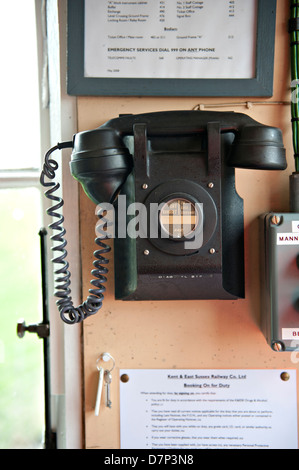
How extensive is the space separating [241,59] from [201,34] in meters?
0.10

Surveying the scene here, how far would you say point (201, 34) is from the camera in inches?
33.2

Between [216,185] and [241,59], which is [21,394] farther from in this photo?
[241,59]

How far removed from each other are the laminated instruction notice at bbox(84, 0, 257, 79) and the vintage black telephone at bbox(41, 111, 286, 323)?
0.16 metres

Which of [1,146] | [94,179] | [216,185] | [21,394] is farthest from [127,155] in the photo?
[21,394]

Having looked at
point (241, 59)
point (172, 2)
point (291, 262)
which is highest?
point (172, 2)

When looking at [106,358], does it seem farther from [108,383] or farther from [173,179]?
[173,179]

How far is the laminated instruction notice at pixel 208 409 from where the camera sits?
0.87 metres

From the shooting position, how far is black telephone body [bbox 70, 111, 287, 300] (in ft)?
2.40

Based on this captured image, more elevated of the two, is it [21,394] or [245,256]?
[245,256]

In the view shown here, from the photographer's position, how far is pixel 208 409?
2.88ft

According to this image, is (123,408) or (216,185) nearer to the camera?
(216,185)

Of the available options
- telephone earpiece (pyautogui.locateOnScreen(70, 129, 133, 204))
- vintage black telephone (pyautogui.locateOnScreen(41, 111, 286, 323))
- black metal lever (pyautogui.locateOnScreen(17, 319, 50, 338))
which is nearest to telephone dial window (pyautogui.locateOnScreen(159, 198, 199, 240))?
vintage black telephone (pyautogui.locateOnScreen(41, 111, 286, 323))

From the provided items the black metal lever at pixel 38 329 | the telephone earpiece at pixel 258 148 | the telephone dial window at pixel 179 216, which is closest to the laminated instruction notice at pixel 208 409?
the black metal lever at pixel 38 329

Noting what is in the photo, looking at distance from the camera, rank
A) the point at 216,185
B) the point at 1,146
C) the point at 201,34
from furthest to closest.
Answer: the point at 1,146 < the point at 201,34 < the point at 216,185
